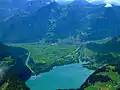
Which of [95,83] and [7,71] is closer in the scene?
[95,83]

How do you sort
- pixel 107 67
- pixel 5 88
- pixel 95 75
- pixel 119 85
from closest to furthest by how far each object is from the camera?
pixel 5 88 → pixel 119 85 → pixel 95 75 → pixel 107 67

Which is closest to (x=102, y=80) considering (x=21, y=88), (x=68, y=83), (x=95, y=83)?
(x=95, y=83)

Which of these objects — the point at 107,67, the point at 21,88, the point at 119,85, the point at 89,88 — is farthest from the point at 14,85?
the point at 107,67

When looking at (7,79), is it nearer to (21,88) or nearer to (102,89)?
(21,88)

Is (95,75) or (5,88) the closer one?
(5,88)

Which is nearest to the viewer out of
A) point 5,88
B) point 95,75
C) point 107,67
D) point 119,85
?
point 5,88

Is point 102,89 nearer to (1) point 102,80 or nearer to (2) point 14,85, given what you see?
(1) point 102,80

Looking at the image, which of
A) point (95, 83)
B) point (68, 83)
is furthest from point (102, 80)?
point (68, 83)

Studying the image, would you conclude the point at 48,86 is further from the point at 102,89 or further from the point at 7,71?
the point at 102,89
